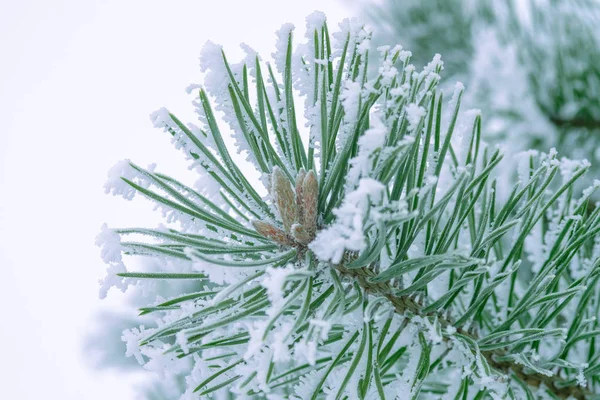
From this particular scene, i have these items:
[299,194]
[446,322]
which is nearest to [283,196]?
[299,194]

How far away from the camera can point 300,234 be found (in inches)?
22.3

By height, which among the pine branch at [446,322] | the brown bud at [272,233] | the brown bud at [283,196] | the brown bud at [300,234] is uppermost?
the brown bud at [283,196]

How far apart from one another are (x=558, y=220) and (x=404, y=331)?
229 mm

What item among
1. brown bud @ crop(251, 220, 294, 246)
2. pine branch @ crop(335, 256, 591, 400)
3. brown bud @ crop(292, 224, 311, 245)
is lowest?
pine branch @ crop(335, 256, 591, 400)

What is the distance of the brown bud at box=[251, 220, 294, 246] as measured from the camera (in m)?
0.58

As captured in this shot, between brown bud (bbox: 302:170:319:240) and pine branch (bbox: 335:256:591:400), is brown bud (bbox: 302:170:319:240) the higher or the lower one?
the higher one

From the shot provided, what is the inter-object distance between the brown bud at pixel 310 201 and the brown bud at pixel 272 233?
0.02 meters

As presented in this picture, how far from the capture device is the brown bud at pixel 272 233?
0.58m

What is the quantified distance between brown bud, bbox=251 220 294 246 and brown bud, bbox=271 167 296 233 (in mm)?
17

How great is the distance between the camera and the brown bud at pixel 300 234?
1.83 feet

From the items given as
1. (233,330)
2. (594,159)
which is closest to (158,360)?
(233,330)

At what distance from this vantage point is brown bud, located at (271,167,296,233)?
554 millimetres

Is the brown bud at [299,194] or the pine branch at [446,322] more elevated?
the brown bud at [299,194]

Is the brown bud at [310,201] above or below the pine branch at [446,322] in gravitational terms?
above
